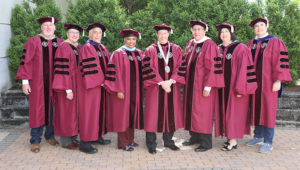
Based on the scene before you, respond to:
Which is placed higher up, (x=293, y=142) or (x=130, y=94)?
(x=130, y=94)

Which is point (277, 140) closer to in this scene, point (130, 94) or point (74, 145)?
point (130, 94)

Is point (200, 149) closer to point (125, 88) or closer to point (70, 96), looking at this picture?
point (125, 88)

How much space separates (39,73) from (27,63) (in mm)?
249

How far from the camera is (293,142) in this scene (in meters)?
5.38

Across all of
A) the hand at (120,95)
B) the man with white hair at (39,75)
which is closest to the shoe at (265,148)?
the hand at (120,95)

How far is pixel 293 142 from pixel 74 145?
4042mm

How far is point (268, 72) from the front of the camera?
4.87 meters

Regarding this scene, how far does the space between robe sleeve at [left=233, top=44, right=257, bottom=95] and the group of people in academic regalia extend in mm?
16

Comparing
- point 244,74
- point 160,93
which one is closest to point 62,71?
point 160,93

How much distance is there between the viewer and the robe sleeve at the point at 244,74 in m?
4.66

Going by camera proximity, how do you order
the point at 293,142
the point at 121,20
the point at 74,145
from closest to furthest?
the point at 74,145
the point at 293,142
the point at 121,20

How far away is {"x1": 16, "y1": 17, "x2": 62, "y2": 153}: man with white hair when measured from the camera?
4.82 meters

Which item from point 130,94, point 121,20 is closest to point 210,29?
point 121,20

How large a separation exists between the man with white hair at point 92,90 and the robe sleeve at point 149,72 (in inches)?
27.0
